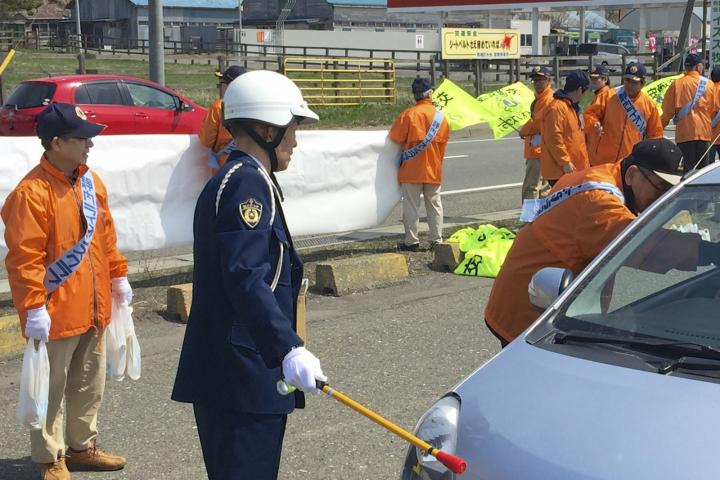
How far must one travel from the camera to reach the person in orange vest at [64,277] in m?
4.73

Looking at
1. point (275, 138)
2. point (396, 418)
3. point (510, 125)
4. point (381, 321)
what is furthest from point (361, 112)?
point (275, 138)

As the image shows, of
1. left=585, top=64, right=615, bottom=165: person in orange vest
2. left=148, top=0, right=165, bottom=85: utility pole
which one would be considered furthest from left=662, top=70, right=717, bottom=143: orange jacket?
left=148, top=0, right=165, bottom=85: utility pole

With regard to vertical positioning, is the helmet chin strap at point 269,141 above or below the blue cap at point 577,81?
below

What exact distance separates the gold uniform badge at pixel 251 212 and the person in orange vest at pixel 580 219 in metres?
1.49

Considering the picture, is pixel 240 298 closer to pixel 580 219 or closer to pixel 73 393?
pixel 580 219

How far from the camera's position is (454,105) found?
11594 mm

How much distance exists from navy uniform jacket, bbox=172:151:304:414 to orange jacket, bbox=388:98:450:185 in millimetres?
6645

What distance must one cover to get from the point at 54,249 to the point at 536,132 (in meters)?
8.04

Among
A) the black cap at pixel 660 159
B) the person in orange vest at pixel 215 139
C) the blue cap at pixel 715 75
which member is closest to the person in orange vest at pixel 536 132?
the blue cap at pixel 715 75

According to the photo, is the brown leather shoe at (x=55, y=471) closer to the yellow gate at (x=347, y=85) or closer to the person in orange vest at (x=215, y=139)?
the person in orange vest at (x=215, y=139)

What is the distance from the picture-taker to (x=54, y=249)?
191 inches

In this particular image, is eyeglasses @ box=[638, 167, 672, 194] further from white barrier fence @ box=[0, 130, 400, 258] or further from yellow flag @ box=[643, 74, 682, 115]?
yellow flag @ box=[643, 74, 682, 115]

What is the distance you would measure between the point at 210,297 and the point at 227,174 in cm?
42

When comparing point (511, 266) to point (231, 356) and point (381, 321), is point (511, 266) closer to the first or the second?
point (231, 356)
